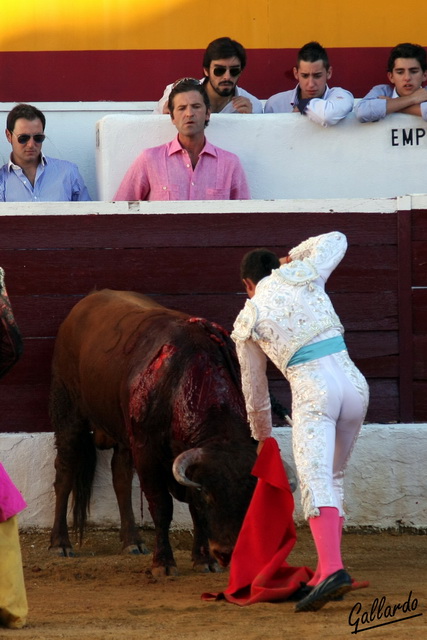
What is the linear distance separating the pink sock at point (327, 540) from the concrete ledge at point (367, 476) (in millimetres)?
2078

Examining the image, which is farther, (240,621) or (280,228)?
(280,228)

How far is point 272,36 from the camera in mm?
8031

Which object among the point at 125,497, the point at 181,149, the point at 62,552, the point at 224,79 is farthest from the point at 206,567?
the point at 224,79

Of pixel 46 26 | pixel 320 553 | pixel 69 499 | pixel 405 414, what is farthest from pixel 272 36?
pixel 320 553

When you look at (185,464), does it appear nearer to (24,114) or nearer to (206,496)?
(206,496)

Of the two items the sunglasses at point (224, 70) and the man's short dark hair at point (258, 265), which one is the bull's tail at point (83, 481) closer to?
the man's short dark hair at point (258, 265)

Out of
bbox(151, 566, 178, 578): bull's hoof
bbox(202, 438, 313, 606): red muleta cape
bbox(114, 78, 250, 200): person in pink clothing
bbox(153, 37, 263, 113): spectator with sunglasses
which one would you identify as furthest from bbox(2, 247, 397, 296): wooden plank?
bbox(202, 438, 313, 606): red muleta cape

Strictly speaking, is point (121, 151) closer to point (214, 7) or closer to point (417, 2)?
point (214, 7)

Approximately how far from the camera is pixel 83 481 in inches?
258

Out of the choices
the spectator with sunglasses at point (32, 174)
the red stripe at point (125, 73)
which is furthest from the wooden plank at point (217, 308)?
the red stripe at point (125, 73)

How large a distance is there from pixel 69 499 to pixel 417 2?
13.0 feet

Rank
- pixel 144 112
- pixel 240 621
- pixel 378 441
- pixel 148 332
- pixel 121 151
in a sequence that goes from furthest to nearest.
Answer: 1. pixel 144 112
2. pixel 121 151
3. pixel 378 441
4. pixel 148 332
5. pixel 240 621

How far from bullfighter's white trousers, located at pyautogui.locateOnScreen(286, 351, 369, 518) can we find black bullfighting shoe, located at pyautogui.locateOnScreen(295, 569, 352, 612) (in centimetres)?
28

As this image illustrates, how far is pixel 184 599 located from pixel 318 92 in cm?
344
